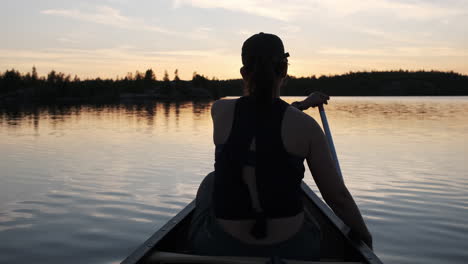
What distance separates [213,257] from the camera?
252cm

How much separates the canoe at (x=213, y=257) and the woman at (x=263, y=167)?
15 centimetres

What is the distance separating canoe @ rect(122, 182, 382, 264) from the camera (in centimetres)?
257

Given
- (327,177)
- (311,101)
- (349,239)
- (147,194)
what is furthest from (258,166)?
(147,194)

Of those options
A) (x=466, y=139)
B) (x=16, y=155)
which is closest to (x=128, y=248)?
(x=16, y=155)

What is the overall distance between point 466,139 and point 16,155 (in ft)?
57.3

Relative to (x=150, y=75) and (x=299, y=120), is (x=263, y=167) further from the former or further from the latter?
(x=150, y=75)

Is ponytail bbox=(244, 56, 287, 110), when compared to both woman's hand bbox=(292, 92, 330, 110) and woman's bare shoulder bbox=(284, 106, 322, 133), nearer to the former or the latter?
woman's bare shoulder bbox=(284, 106, 322, 133)

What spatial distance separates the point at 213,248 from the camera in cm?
262

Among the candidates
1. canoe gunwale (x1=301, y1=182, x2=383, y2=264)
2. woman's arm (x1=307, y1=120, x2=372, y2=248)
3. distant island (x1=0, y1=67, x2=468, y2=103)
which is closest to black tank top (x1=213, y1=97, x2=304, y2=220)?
woman's arm (x1=307, y1=120, x2=372, y2=248)

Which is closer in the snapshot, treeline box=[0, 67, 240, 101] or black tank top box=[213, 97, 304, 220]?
black tank top box=[213, 97, 304, 220]

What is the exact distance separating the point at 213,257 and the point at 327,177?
0.84m

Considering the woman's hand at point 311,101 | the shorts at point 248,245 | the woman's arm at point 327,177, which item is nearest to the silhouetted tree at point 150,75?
the woman's hand at point 311,101

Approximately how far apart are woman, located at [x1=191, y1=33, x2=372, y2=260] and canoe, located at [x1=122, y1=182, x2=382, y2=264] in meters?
0.15

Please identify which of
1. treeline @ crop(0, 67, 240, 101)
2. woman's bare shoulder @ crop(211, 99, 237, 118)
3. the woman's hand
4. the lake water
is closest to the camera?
woman's bare shoulder @ crop(211, 99, 237, 118)
